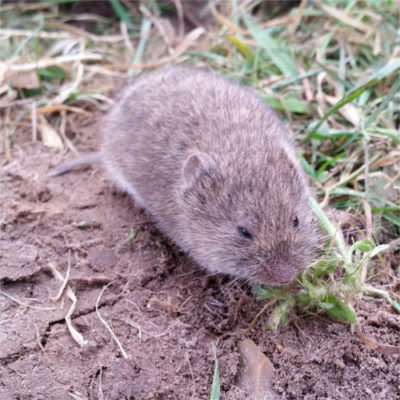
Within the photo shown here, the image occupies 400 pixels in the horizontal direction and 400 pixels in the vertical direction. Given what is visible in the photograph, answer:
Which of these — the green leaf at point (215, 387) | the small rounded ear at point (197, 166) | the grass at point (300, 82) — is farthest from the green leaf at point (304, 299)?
the small rounded ear at point (197, 166)

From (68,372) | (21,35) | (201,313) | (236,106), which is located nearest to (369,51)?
(236,106)

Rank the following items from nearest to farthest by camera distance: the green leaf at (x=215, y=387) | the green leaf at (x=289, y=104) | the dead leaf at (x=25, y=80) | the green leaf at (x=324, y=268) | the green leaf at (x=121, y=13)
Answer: the green leaf at (x=215, y=387), the green leaf at (x=324, y=268), the green leaf at (x=289, y=104), the dead leaf at (x=25, y=80), the green leaf at (x=121, y=13)

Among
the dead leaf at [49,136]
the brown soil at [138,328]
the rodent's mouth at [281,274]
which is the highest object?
the rodent's mouth at [281,274]

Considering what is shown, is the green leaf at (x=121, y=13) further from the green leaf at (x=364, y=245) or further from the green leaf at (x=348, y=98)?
the green leaf at (x=364, y=245)

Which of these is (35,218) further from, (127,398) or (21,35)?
(21,35)

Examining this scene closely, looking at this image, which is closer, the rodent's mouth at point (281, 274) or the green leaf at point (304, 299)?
the rodent's mouth at point (281, 274)

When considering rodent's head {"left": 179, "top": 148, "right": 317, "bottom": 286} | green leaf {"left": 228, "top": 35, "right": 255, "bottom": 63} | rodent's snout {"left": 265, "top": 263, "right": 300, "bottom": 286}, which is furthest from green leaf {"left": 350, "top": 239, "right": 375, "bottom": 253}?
Answer: green leaf {"left": 228, "top": 35, "right": 255, "bottom": 63}

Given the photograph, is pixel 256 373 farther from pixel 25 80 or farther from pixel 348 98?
pixel 25 80
